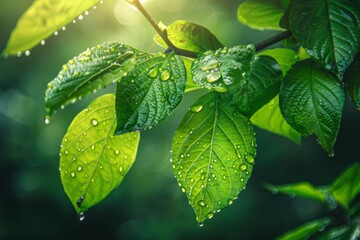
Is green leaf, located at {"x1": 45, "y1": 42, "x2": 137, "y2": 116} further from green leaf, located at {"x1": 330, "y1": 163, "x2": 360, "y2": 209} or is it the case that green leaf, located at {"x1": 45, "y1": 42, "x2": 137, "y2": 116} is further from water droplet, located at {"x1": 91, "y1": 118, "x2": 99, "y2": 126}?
green leaf, located at {"x1": 330, "y1": 163, "x2": 360, "y2": 209}

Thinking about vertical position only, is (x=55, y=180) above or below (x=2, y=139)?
below

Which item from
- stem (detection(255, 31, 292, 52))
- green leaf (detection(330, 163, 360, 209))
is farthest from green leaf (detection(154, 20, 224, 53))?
green leaf (detection(330, 163, 360, 209))

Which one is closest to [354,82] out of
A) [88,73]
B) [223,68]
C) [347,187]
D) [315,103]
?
[315,103]

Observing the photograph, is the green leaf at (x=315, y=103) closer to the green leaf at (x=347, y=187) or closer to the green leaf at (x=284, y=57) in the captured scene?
the green leaf at (x=284, y=57)

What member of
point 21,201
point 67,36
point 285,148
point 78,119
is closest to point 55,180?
point 21,201

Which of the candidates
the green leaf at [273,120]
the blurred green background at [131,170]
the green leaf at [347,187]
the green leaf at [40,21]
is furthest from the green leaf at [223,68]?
the blurred green background at [131,170]

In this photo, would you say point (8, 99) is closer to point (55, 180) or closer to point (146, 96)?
point (55, 180)

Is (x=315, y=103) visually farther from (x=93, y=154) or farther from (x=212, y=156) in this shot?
(x=93, y=154)

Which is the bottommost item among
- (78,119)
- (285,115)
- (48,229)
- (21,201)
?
(48,229)
